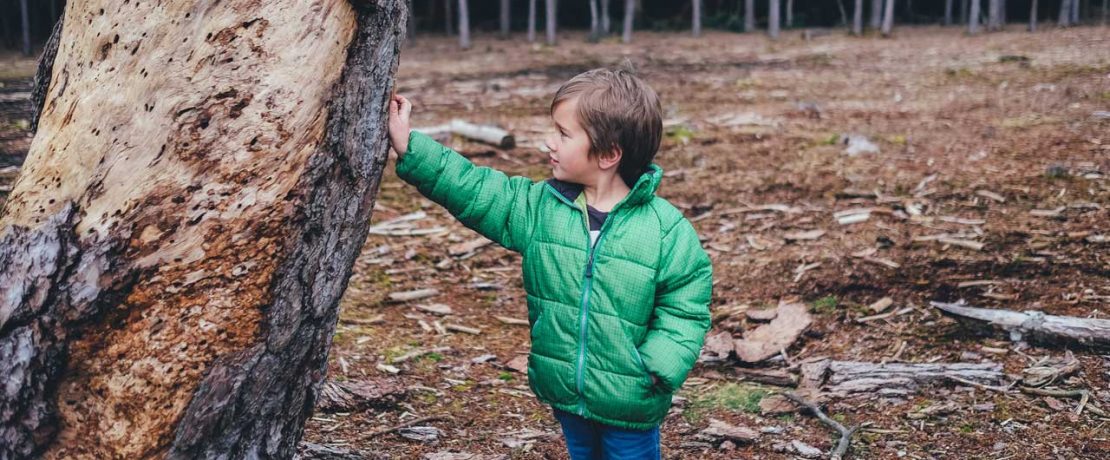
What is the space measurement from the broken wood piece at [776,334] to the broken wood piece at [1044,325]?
0.77 meters

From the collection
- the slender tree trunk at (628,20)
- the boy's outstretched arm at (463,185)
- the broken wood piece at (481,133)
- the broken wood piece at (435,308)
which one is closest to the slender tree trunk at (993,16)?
the slender tree trunk at (628,20)

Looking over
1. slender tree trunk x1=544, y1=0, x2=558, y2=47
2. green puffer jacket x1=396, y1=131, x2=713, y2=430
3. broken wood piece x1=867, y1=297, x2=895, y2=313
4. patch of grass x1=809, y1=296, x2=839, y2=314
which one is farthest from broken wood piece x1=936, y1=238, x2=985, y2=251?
slender tree trunk x1=544, y1=0, x2=558, y2=47


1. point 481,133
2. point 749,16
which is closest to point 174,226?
point 481,133

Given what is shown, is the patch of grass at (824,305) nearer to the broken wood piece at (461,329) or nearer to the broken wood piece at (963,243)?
the broken wood piece at (963,243)

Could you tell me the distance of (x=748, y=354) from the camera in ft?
15.5

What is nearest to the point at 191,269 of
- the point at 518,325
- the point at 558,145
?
the point at 558,145

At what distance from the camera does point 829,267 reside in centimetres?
580

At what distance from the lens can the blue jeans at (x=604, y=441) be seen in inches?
112

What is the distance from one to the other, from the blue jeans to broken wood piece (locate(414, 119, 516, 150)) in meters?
6.33

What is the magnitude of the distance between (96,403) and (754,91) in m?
11.6

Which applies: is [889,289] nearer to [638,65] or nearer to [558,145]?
[558,145]

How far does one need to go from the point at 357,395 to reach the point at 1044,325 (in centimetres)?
317

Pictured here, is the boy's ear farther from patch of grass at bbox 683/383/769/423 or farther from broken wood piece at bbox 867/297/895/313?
broken wood piece at bbox 867/297/895/313

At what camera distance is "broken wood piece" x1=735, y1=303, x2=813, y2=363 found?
4742mm
